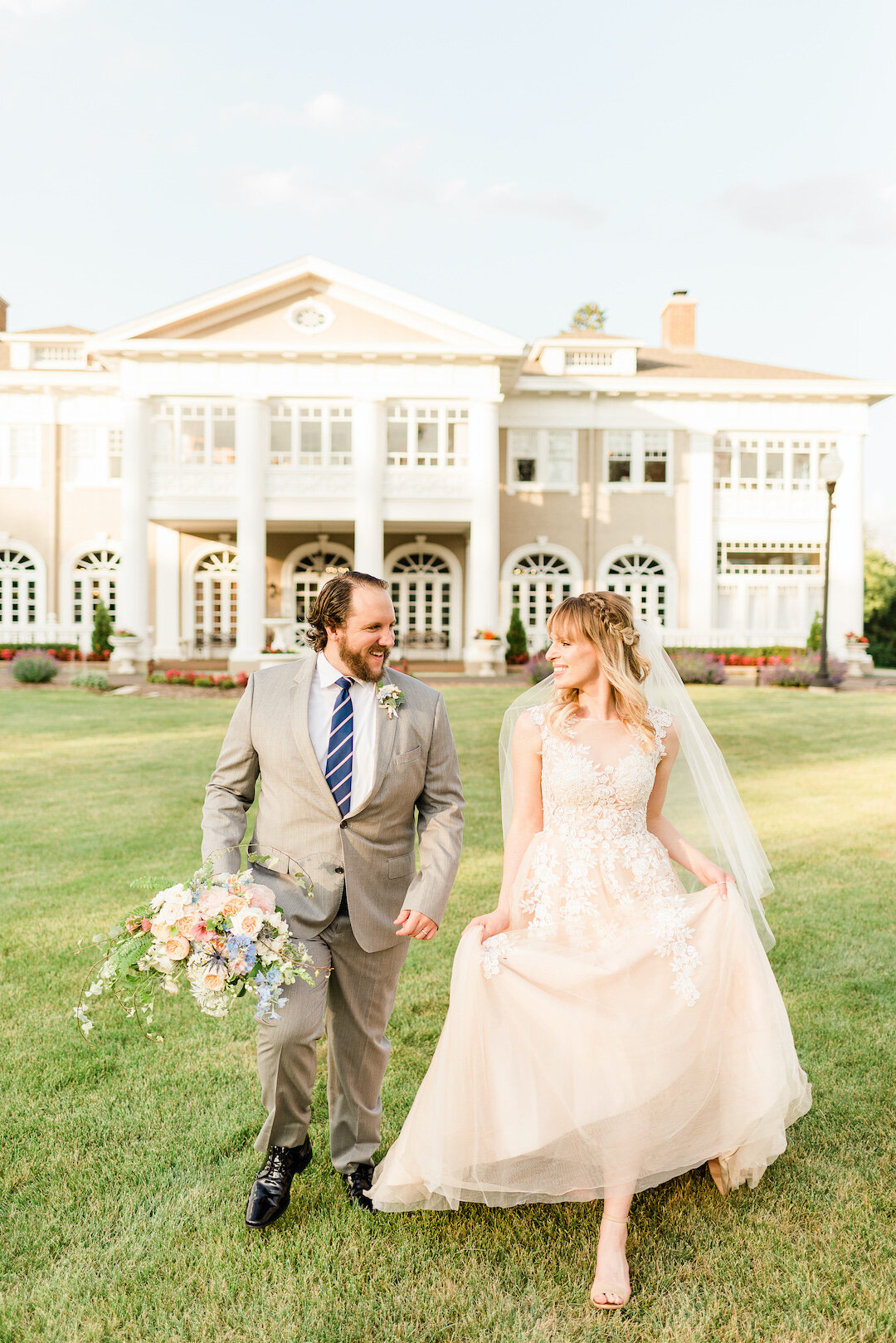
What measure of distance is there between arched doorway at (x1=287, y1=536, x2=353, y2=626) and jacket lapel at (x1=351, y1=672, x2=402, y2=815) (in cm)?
2688

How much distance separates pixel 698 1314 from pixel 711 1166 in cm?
66

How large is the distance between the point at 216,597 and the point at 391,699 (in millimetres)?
27399

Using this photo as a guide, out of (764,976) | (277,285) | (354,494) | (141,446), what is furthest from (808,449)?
(764,976)

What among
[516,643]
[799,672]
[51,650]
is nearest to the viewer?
[799,672]

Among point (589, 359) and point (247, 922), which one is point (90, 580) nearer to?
point (589, 359)

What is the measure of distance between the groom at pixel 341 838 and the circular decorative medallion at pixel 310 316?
25.1 metres

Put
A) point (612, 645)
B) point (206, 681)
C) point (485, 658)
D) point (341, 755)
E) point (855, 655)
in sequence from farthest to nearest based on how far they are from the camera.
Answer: point (855, 655), point (485, 658), point (206, 681), point (612, 645), point (341, 755)

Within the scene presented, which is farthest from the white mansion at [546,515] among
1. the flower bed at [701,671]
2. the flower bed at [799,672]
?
the flower bed at [701,671]

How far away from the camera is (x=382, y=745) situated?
3.35 meters

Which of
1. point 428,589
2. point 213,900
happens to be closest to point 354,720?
point 213,900

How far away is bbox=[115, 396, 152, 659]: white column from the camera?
26016mm

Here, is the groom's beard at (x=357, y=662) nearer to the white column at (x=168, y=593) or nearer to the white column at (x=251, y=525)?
the white column at (x=251, y=525)

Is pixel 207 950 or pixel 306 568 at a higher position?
pixel 306 568

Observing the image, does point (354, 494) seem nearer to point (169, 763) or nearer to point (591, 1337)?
point (169, 763)
